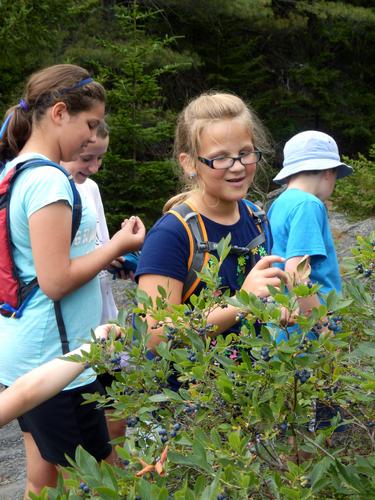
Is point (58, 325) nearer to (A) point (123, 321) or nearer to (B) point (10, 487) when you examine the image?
(A) point (123, 321)

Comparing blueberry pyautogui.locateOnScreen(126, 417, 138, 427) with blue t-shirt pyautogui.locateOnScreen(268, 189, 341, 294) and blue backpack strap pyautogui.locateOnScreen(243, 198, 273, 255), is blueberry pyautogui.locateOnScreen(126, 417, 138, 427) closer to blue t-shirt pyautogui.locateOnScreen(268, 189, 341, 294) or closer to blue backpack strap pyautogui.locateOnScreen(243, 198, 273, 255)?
blue backpack strap pyautogui.locateOnScreen(243, 198, 273, 255)

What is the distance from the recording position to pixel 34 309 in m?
2.50

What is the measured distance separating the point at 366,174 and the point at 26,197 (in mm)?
6920

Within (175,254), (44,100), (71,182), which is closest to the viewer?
(175,254)

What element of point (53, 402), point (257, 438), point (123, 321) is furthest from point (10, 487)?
point (257, 438)

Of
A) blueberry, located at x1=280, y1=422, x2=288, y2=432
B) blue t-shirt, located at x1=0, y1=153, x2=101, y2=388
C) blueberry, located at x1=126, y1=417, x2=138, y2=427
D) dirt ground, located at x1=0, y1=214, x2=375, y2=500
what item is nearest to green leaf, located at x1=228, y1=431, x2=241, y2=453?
blueberry, located at x1=280, y1=422, x2=288, y2=432

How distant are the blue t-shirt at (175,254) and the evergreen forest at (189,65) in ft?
21.1

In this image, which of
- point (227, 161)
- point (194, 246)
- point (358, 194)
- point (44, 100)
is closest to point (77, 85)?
point (44, 100)

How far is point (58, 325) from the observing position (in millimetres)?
2508

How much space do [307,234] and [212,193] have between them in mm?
659

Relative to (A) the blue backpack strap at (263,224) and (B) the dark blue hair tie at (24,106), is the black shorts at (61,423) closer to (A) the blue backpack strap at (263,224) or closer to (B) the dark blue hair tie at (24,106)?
(A) the blue backpack strap at (263,224)

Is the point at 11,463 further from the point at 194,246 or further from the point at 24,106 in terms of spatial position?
the point at 194,246

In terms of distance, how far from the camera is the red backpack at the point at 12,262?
2.46 meters

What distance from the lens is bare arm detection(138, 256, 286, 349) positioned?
188cm
